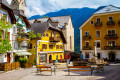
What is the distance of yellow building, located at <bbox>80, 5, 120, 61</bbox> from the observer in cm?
4212

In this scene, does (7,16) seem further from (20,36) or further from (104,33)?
(104,33)

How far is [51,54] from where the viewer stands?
131 feet

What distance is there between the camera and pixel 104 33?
4350cm

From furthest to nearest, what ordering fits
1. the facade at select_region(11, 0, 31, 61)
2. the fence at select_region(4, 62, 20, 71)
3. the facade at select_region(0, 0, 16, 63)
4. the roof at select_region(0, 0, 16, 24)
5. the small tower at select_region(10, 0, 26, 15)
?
1. the small tower at select_region(10, 0, 26, 15)
2. the facade at select_region(11, 0, 31, 61)
3. the facade at select_region(0, 0, 16, 63)
4. the roof at select_region(0, 0, 16, 24)
5. the fence at select_region(4, 62, 20, 71)

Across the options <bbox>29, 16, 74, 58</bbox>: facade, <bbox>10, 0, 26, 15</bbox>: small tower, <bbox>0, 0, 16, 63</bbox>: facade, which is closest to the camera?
<bbox>0, 0, 16, 63</bbox>: facade

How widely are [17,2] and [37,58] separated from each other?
34576 millimetres

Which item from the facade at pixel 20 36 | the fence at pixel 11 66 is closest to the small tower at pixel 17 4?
the facade at pixel 20 36

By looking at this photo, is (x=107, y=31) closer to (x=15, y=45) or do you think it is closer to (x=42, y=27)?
(x=42, y=27)

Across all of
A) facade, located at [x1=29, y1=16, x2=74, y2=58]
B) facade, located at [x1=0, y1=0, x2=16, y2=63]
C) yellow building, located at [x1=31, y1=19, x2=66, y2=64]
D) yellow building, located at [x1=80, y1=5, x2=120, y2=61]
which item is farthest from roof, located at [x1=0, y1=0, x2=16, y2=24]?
facade, located at [x1=29, y1=16, x2=74, y2=58]

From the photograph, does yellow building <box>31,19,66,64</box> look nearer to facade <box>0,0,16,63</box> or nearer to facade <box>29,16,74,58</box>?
facade <box>0,0,16,63</box>

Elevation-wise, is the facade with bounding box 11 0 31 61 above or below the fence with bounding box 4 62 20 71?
above

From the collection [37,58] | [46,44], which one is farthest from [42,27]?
[37,58]

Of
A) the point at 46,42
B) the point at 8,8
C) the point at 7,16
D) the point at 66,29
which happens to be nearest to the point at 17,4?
the point at 66,29

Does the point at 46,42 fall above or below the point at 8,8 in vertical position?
below
